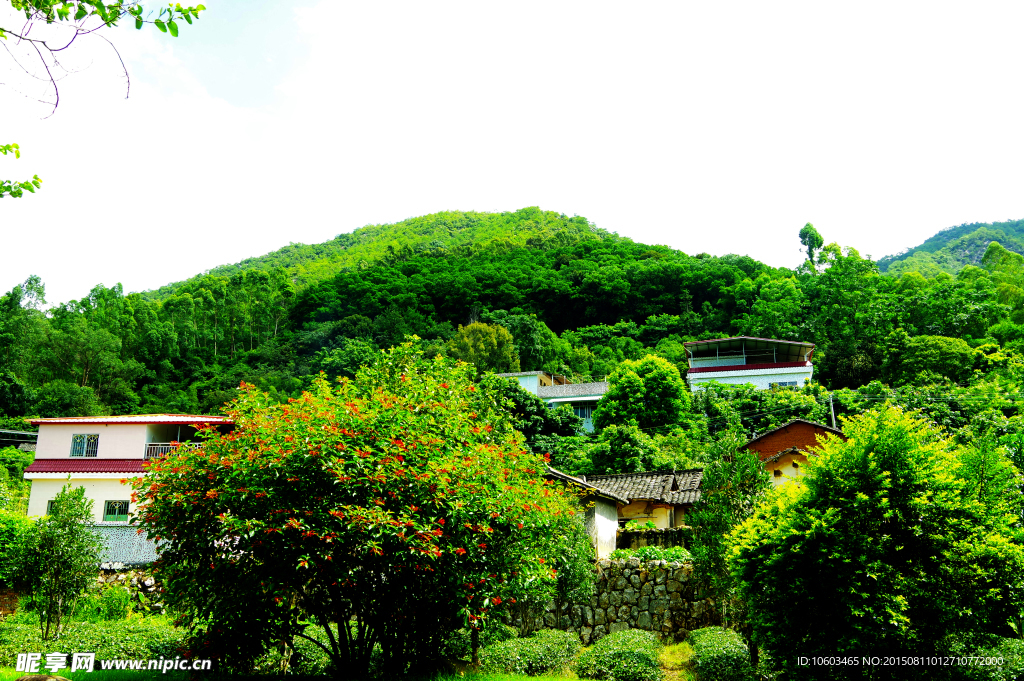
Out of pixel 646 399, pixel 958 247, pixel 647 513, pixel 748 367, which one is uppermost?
pixel 958 247

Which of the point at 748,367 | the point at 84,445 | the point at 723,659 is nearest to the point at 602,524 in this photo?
the point at 723,659

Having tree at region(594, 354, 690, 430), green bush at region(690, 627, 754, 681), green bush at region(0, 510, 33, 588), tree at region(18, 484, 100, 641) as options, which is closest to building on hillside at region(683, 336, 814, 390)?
tree at region(594, 354, 690, 430)

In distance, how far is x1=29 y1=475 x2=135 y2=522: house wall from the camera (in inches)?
1072

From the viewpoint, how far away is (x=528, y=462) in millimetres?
11945

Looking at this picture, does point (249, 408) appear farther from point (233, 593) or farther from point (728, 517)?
point (728, 517)

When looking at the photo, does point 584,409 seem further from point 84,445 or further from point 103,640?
point 103,640

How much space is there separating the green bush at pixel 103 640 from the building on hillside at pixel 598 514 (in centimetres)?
926

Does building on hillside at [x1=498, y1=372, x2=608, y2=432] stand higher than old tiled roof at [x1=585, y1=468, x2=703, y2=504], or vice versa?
building on hillside at [x1=498, y1=372, x2=608, y2=432]

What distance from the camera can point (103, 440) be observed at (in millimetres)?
28031

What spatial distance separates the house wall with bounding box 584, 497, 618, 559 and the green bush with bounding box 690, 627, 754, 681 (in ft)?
14.6

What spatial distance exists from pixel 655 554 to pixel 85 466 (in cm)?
2330

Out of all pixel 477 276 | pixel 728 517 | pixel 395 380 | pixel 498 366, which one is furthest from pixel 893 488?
pixel 477 276

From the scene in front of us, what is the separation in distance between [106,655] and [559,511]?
8.13 meters

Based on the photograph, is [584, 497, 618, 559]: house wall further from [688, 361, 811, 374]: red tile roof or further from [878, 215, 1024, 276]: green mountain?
[878, 215, 1024, 276]: green mountain
